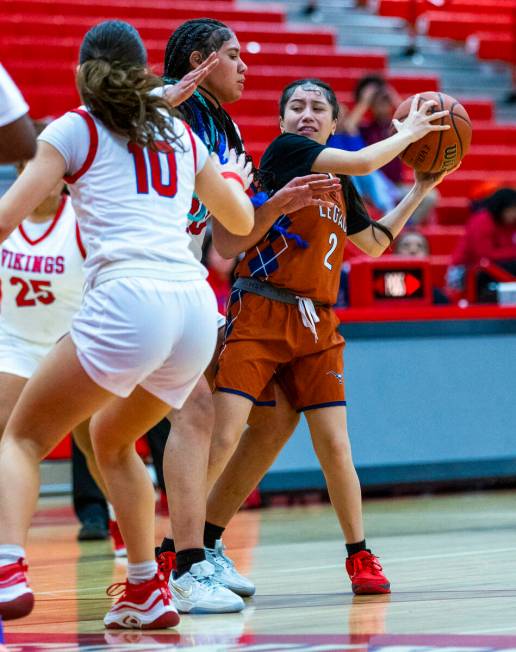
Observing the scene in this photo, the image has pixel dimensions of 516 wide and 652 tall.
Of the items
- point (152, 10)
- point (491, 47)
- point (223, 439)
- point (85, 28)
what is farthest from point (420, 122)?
point (491, 47)

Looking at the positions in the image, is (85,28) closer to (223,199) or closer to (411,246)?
(411,246)

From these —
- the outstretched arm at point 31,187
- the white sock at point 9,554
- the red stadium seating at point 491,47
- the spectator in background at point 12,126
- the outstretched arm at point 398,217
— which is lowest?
the white sock at point 9,554

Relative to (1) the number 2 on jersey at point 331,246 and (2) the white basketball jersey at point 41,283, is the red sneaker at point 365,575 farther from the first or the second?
(2) the white basketball jersey at point 41,283

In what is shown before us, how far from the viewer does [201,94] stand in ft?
13.7

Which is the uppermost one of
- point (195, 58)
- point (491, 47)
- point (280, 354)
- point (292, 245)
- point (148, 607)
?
point (491, 47)

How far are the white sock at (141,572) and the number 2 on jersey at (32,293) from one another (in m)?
2.14

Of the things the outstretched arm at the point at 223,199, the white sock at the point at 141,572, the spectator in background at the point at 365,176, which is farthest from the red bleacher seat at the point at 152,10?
the white sock at the point at 141,572

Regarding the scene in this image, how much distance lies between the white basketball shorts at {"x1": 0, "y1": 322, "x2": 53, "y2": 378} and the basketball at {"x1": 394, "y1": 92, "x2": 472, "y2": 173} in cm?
173

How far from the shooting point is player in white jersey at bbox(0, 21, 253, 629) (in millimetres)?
3205

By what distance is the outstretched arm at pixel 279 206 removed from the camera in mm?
3947

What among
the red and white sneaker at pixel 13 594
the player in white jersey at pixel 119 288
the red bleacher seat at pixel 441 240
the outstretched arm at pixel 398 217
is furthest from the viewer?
the red bleacher seat at pixel 441 240

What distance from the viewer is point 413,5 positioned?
13.8 meters

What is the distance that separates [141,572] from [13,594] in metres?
0.50

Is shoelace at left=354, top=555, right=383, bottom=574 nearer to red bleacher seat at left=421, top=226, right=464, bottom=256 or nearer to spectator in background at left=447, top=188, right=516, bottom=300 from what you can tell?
spectator in background at left=447, top=188, right=516, bottom=300
